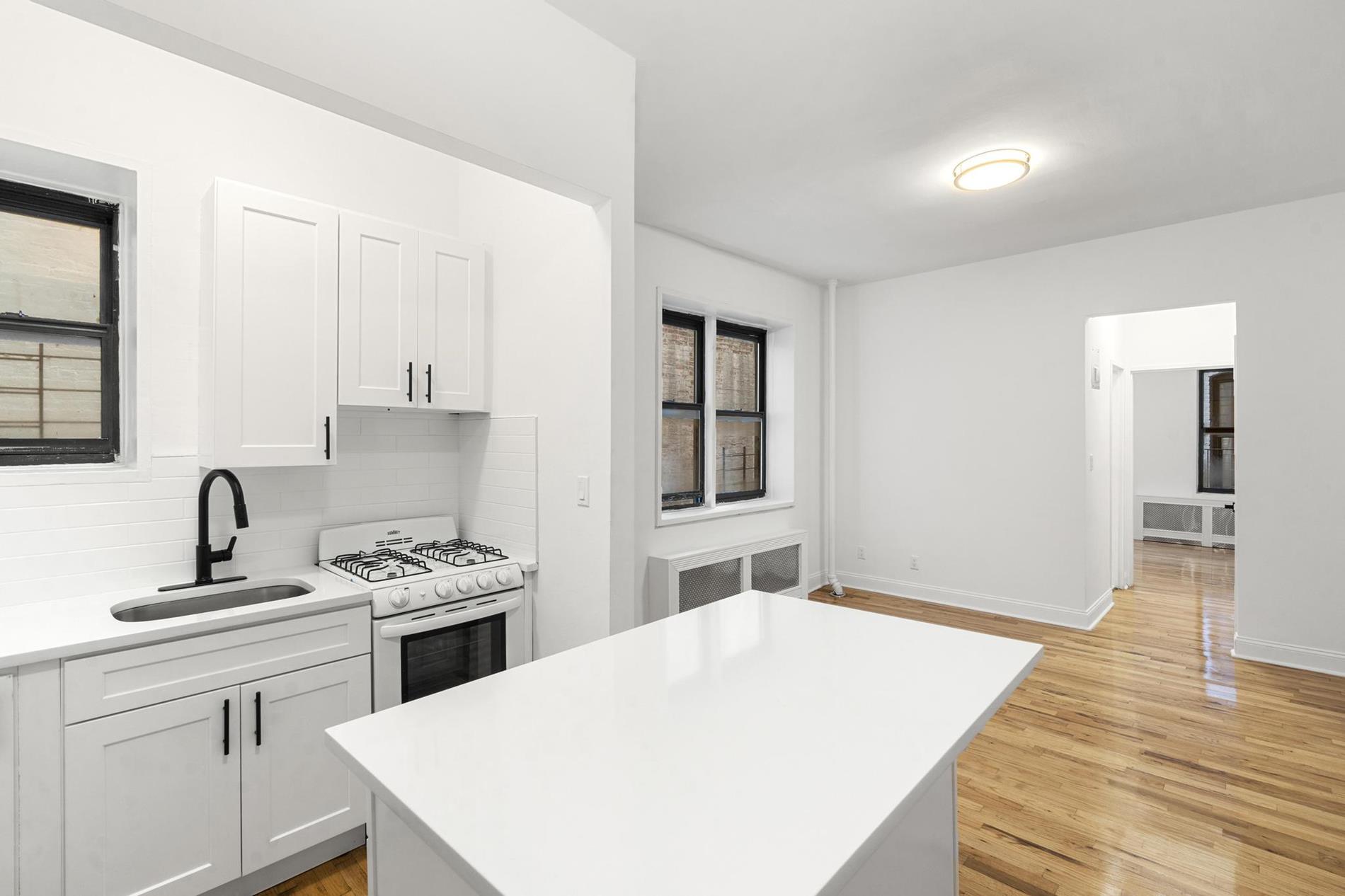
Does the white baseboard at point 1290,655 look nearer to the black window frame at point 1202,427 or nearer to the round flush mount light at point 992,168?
the round flush mount light at point 992,168

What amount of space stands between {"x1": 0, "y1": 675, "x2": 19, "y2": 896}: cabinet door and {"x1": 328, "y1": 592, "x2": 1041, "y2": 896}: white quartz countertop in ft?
3.89

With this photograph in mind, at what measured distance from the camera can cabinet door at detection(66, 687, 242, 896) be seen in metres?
1.65

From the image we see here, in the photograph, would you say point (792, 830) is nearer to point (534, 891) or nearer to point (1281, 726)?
point (534, 891)

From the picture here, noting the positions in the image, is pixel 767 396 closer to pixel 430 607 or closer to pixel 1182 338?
pixel 430 607

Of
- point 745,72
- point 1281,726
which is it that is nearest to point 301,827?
point 745,72

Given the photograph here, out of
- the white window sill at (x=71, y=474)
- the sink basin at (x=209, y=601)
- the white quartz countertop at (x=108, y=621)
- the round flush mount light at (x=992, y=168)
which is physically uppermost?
the round flush mount light at (x=992, y=168)

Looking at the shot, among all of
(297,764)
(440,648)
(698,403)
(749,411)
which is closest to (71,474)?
(297,764)

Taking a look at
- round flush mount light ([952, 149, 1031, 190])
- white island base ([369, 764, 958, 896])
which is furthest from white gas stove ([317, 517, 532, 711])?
round flush mount light ([952, 149, 1031, 190])

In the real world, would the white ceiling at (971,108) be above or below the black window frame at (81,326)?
above

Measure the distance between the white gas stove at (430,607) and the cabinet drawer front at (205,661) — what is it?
0.36ft

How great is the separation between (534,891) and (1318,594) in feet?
16.0

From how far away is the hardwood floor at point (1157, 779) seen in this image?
202 centimetres

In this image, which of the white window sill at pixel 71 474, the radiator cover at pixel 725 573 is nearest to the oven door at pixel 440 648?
the white window sill at pixel 71 474

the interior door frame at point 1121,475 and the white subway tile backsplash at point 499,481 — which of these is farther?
the interior door frame at point 1121,475
